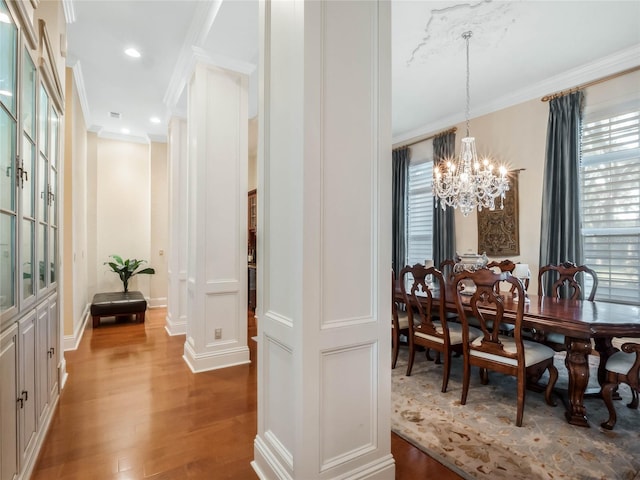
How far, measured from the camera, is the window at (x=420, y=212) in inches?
229

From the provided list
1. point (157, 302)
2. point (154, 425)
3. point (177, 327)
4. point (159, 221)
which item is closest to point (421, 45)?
point (154, 425)

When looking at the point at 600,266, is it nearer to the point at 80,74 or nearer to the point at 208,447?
the point at 208,447

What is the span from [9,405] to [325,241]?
5.20ft

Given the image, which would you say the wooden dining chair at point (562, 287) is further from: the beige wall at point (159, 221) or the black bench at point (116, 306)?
the beige wall at point (159, 221)

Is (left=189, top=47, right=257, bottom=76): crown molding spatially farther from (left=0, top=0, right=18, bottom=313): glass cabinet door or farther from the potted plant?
the potted plant

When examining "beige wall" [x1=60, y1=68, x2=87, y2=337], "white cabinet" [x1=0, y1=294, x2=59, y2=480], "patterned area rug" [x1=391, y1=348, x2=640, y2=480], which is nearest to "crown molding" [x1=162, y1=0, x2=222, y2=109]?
"beige wall" [x1=60, y1=68, x2=87, y2=337]

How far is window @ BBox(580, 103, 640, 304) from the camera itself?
3.58 metres

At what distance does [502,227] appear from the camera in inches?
184

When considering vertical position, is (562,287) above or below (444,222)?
below

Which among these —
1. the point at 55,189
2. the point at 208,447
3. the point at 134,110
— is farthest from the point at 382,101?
the point at 134,110

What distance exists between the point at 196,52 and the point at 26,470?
3.38 metres

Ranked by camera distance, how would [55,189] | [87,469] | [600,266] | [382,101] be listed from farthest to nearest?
1. [600,266]
2. [55,189]
3. [87,469]
4. [382,101]

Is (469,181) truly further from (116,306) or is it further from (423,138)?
(116,306)

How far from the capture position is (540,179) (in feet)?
14.0
